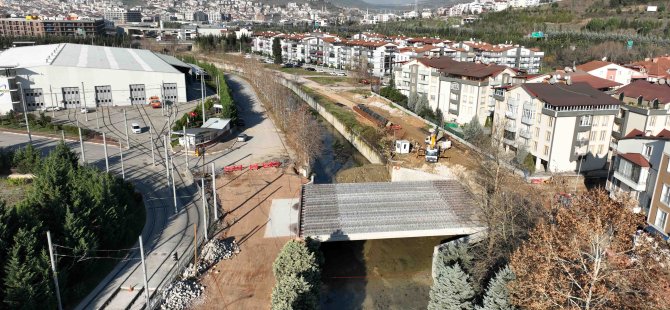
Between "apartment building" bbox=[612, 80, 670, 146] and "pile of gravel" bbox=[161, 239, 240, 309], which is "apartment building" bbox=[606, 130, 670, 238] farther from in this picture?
"pile of gravel" bbox=[161, 239, 240, 309]

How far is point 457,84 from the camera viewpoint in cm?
4316

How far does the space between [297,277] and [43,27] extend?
4840 inches

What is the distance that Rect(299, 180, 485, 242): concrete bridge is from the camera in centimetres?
2123

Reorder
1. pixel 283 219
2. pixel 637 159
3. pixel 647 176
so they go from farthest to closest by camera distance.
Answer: pixel 283 219, pixel 637 159, pixel 647 176

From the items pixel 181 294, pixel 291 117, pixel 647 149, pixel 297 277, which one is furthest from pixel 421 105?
Result: pixel 181 294

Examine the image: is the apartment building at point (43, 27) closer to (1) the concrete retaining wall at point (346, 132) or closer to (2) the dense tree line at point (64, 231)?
(1) the concrete retaining wall at point (346, 132)

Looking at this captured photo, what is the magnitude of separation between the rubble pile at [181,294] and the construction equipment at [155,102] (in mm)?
34780

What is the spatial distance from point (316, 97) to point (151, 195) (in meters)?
34.3

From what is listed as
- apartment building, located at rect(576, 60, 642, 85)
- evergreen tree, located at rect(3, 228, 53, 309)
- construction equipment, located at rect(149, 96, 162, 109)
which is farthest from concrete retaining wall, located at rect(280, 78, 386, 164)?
apartment building, located at rect(576, 60, 642, 85)

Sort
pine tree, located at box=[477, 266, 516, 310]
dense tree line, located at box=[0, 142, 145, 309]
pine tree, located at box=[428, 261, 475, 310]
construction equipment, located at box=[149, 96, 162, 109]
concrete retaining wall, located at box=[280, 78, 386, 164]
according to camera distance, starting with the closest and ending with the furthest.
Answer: pine tree, located at box=[477, 266, 516, 310] → dense tree line, located at box=[0, 142, 145, 309] → pine tree, located at box=[428, 261, 475, 310] → concrete retaining wall, located at box=[280, 78, 386, 164] → construction equipment, located at box=[149, 96, 162, 109]

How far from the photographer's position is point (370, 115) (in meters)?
45.1

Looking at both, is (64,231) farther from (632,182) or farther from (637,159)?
(637,159)

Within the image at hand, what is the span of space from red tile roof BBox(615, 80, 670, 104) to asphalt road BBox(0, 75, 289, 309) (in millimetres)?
24243

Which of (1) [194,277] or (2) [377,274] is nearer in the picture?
(1) [194,277]
